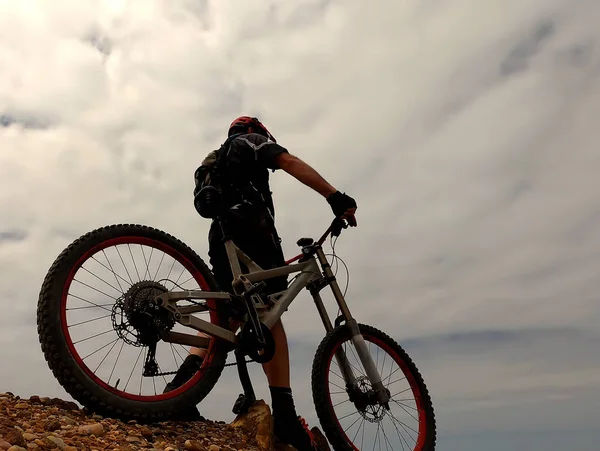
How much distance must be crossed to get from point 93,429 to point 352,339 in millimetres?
2777

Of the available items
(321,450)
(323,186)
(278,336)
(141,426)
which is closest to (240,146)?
(323,186)

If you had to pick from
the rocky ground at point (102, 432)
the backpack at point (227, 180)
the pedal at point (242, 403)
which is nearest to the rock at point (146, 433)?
the rocky ground at point (102, 432)

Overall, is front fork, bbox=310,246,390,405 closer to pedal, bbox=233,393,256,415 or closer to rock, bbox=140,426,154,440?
pedal, bbox=233,393,256,415

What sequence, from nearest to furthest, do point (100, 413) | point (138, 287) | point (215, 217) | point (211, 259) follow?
point (100, 413), point (138, 287), point (215, 217), point (211, 259)

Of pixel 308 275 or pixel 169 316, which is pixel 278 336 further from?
pixel 169 316

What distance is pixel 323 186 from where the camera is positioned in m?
5.14

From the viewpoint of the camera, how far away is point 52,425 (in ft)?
11.7

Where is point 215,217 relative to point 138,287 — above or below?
above

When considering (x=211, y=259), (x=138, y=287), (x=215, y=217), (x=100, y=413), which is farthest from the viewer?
(x=211, y=259)

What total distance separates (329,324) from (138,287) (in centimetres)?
224

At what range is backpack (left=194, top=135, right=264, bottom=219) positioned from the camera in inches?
207

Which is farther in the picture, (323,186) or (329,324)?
(329,324)

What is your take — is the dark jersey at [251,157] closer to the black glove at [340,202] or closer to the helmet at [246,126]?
the helmet at [246,126]

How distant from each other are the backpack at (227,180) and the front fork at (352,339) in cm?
100
